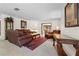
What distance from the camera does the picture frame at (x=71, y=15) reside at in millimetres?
1541

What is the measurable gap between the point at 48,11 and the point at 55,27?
0.44m

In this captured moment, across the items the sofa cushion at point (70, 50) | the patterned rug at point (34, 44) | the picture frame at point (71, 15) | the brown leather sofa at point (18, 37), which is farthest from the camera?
the patterned rug at point (34, 44)

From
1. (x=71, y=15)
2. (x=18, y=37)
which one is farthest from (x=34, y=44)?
(x=71, y=15)

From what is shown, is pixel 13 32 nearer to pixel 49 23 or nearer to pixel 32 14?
pixel 32 14

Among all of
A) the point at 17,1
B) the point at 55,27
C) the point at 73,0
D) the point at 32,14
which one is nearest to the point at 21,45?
the point at 32,14

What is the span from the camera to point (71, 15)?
1.74 metres

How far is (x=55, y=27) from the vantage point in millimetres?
1905

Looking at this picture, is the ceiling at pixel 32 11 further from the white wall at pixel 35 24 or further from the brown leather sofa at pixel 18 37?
the brown leather sofa at pixel 18 37

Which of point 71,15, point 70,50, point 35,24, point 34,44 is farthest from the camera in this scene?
point 34,44

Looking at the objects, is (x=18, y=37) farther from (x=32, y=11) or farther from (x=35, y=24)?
(x=32, y=11)

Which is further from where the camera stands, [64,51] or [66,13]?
[66,13]

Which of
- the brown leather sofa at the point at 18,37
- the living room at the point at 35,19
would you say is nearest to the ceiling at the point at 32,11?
the living room at the point at 35,19

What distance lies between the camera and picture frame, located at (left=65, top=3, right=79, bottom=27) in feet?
5.06

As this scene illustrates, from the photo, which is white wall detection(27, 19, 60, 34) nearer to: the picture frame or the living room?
the living room
